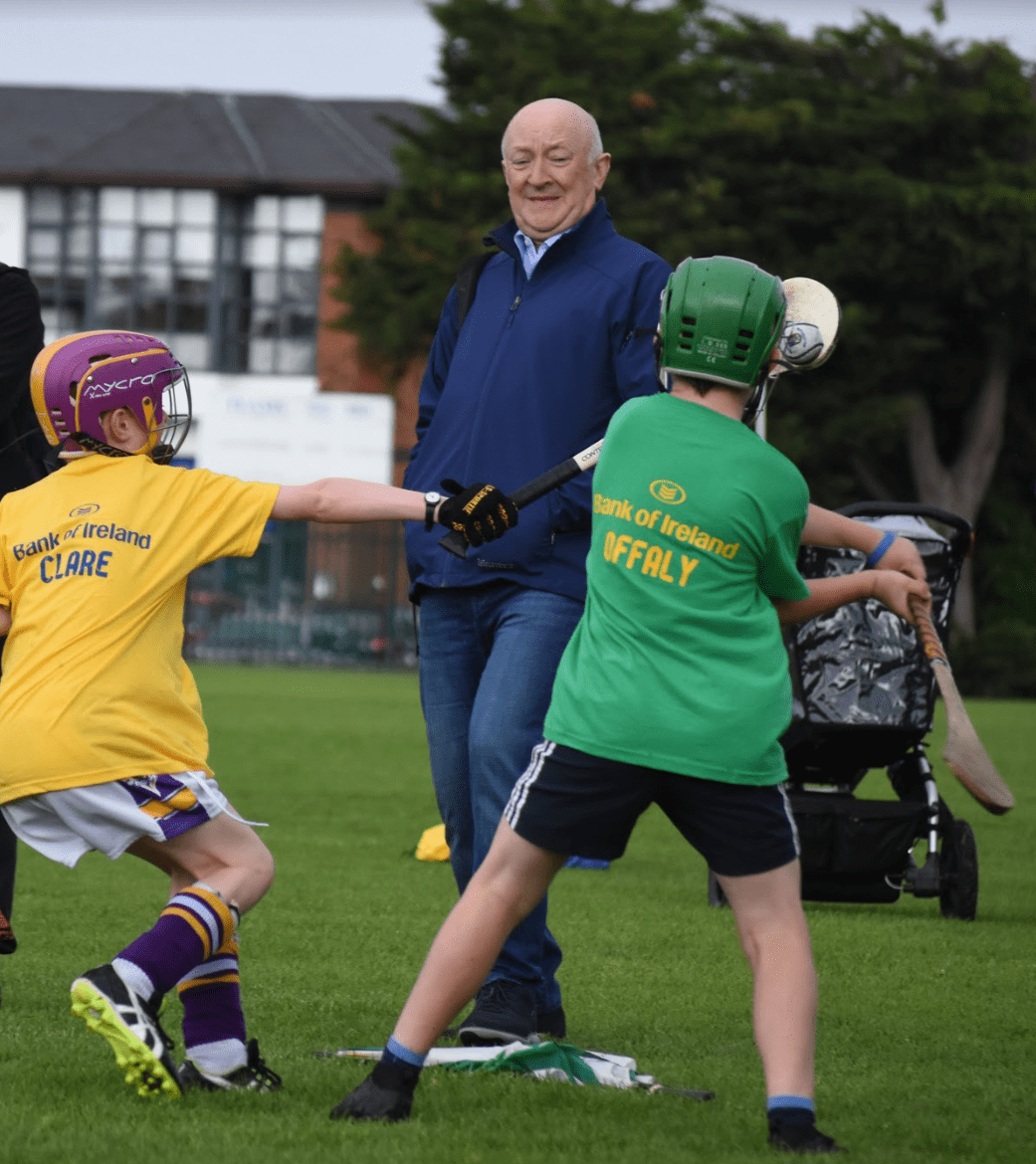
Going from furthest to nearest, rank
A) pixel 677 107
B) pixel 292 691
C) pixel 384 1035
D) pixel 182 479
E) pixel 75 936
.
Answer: pixel 677 107, pixel 292 691, pixel 75 936, pixel 384 1035, pixel 182 479

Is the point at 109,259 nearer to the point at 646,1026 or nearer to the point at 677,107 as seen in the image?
the point at 677,107

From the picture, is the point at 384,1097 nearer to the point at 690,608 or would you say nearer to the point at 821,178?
the point at 690,608

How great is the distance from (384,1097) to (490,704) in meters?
1.12

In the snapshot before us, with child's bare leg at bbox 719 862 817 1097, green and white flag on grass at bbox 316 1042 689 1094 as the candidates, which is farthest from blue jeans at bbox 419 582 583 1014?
A: child's bare leg at bbox 719 862 817 1097

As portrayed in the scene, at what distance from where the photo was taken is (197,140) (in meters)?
43.9

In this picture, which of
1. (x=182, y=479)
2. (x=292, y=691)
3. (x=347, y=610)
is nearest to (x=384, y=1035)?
(x=182, y=479)

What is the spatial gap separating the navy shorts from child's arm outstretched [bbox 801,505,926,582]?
0.54 m

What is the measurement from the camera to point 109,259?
143 ft

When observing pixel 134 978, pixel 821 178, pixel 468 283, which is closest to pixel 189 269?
pixel 821 178

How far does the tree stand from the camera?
3050cm

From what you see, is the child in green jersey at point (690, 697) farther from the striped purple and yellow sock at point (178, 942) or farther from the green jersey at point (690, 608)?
the striped purple and yellow sock at point (178, 942)

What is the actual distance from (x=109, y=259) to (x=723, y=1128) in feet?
138

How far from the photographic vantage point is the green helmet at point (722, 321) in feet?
11.7

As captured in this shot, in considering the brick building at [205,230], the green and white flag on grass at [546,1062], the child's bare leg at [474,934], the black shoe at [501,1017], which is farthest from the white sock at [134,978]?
the brick building at [205,230]
